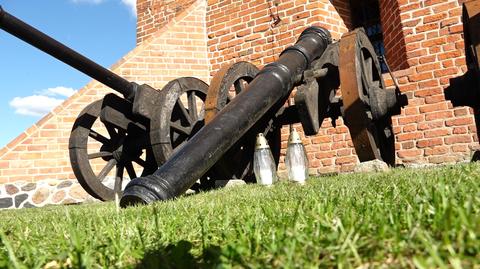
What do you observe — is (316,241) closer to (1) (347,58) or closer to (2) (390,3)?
(1) (347,58)

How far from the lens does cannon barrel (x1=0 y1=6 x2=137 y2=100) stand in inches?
161

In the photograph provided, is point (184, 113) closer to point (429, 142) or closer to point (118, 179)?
point (118, 179)

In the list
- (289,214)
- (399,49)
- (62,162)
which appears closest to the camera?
(289,214)

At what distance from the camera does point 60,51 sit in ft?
14.5

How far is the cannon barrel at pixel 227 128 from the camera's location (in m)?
2.74

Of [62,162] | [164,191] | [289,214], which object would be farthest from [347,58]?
[62,162]

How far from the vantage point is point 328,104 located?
4312mm

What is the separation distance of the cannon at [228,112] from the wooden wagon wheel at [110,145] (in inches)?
0.5

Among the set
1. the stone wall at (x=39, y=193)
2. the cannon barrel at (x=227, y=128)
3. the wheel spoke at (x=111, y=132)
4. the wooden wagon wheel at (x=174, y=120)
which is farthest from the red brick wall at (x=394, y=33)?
the stone wall at (x=39, y=193)

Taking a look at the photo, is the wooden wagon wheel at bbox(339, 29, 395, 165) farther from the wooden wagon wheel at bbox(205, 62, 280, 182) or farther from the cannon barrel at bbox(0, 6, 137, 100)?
the cannon barrel at bbox(0, 6, 137, 100)

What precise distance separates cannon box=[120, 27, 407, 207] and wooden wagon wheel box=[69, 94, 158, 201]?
4.01 feet

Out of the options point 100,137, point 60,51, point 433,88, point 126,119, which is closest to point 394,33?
point 433,88

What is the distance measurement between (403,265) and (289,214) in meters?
0.76

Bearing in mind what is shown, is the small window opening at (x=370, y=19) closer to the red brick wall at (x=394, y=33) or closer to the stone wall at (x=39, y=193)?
the red brick wall at (x=394, y=33)
